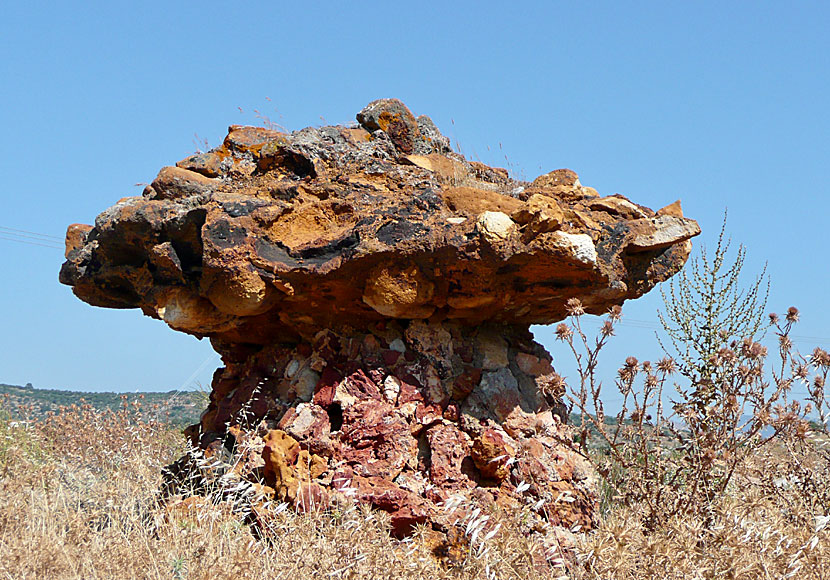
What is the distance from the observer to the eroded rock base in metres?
4.94

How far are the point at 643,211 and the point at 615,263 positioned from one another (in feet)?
2.25

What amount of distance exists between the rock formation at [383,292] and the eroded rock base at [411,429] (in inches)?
0.5

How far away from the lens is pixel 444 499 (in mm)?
4934

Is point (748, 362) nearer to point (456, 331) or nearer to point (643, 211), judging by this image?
point (643, 211)

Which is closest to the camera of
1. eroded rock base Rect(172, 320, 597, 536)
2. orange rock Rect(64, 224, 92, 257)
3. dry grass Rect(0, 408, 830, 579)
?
dry grass Rect(0, 408, 830, 579)

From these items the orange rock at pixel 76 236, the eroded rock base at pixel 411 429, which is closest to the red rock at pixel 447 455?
the eroded rock base at pixel 411 429

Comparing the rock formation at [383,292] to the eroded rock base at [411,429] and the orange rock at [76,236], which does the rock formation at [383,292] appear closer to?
the eroded rock base at [411,429]

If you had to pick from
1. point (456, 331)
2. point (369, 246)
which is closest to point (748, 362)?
point (456, 331)

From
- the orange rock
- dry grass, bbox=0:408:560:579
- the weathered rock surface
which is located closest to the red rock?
dry grass, bbox=0:408:560:579

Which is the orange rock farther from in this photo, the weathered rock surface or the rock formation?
the rock formation

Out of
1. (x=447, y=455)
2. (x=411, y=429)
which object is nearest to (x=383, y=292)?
(x=411, y=429)

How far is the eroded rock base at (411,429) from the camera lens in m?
4.94

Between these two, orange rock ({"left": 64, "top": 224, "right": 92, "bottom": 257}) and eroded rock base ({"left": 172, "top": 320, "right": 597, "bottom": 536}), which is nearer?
eroded rock base ({"left": 172, "top": 320, "right": 597, "bottom": 536})

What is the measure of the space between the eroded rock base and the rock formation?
12 mm
